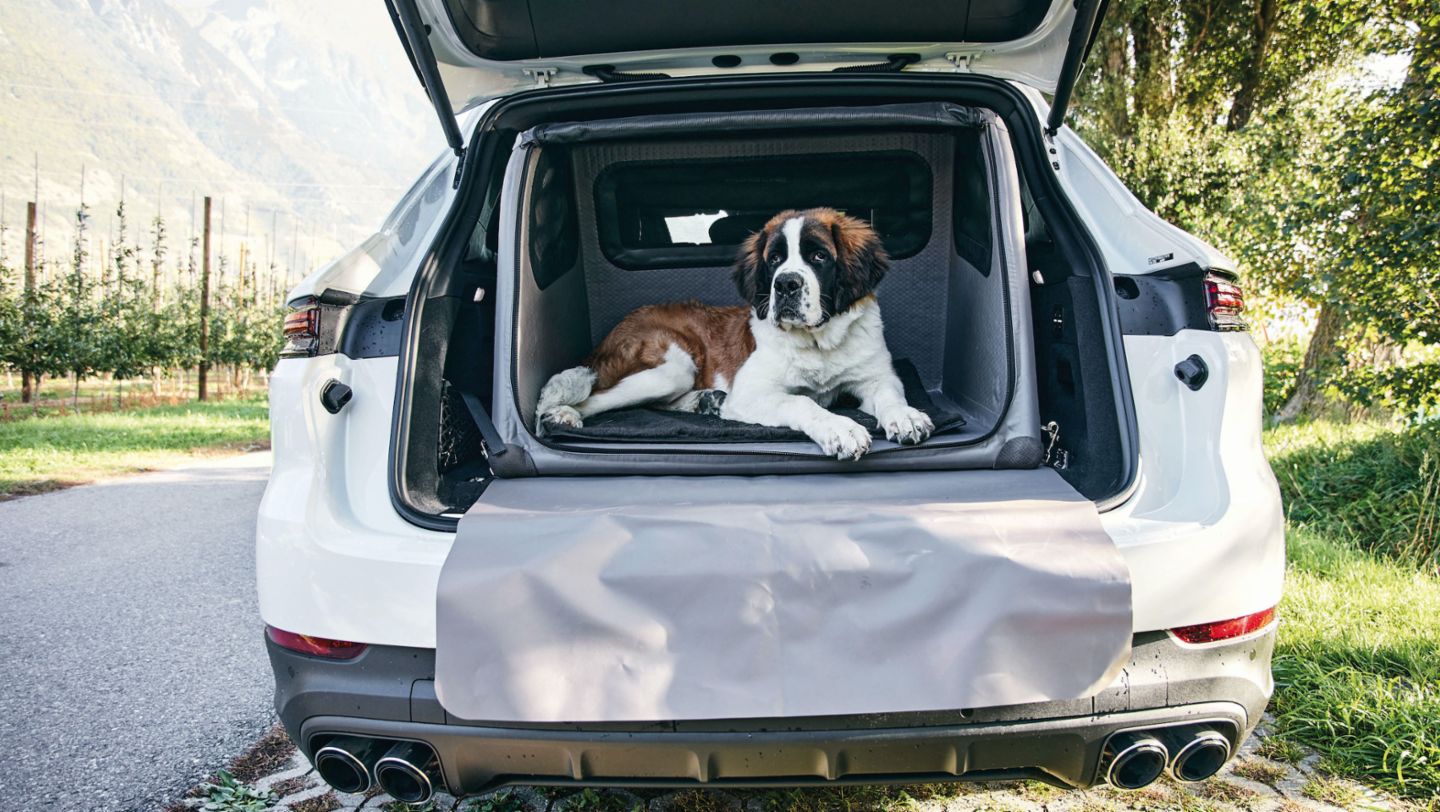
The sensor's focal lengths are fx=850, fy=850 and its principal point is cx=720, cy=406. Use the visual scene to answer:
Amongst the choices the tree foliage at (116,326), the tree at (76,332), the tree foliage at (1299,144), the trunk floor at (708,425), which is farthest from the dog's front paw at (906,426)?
the tree at (76,332)

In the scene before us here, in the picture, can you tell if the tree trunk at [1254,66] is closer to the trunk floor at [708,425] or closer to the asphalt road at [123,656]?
the trunk floor at [708,425]

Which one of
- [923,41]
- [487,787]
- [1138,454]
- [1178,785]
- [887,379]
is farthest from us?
[887,379]

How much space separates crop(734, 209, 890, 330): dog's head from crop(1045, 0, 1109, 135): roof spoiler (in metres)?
0.86

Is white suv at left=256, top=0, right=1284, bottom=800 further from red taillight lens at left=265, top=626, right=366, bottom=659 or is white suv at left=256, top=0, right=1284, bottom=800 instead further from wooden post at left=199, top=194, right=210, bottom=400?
wooden post at left=199, top=194, right=210, bottom=400

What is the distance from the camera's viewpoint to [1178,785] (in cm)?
253

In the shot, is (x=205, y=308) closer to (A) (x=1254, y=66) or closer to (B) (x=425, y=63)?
(B) (x=425, y=63)

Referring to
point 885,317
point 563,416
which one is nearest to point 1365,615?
point 885,317

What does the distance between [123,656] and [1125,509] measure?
4161 millimetres

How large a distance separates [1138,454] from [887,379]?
1.38 meters

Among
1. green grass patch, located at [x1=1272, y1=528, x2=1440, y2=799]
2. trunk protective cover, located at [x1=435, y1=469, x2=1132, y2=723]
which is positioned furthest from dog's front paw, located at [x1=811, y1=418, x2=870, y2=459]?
green grass patch, located at [x1=1272, y1=528, x2=1440, y2=799]

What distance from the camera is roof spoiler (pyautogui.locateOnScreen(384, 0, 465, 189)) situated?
241 cm

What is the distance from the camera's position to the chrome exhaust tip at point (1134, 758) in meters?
1.73

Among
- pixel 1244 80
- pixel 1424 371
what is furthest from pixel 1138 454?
pixel 1244 80

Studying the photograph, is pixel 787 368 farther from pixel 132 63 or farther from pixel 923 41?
pixel 132 63
